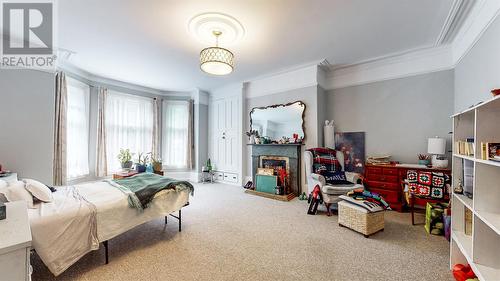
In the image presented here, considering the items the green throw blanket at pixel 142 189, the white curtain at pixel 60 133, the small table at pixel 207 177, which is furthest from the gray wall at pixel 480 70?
the white curtain at pixel 60 133

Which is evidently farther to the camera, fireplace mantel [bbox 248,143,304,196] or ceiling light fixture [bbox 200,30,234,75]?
fireplace mantel [bbox 248,143,304,196]

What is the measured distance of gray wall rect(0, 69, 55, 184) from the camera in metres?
2.78

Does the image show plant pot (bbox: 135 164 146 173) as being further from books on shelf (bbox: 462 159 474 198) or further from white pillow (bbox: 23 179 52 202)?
books on shelf (bbox: 462 159 474 198)

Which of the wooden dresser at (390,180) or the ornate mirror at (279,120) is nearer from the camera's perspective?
the wooden dresser at (390,180)

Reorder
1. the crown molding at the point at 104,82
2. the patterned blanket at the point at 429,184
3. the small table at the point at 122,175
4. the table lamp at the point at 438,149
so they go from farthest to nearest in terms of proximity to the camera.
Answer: the crown molding at the point at 104,82
the small table at the point at 122,175
the table lamp at the point at 438,149
the patterned blanket at the point at 429,184

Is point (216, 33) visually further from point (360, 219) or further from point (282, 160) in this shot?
point (360, 219)

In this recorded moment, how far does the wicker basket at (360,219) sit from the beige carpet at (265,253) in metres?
0.09

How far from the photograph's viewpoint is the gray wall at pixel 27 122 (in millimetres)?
2780

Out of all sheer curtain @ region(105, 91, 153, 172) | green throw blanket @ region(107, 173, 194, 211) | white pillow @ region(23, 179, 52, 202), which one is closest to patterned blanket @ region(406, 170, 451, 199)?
green throw blanket @ region(107, 173, 194, 211)

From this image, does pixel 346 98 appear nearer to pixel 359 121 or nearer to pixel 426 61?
pixel 359 121

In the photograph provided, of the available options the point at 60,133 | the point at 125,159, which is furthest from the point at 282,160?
the point at 60,133

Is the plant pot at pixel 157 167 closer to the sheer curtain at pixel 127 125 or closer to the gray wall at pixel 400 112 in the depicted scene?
the sheer curtain at pixel 127 125

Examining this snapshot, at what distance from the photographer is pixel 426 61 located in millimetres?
3293

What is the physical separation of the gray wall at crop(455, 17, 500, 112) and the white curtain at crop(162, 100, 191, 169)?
5.75 metres
